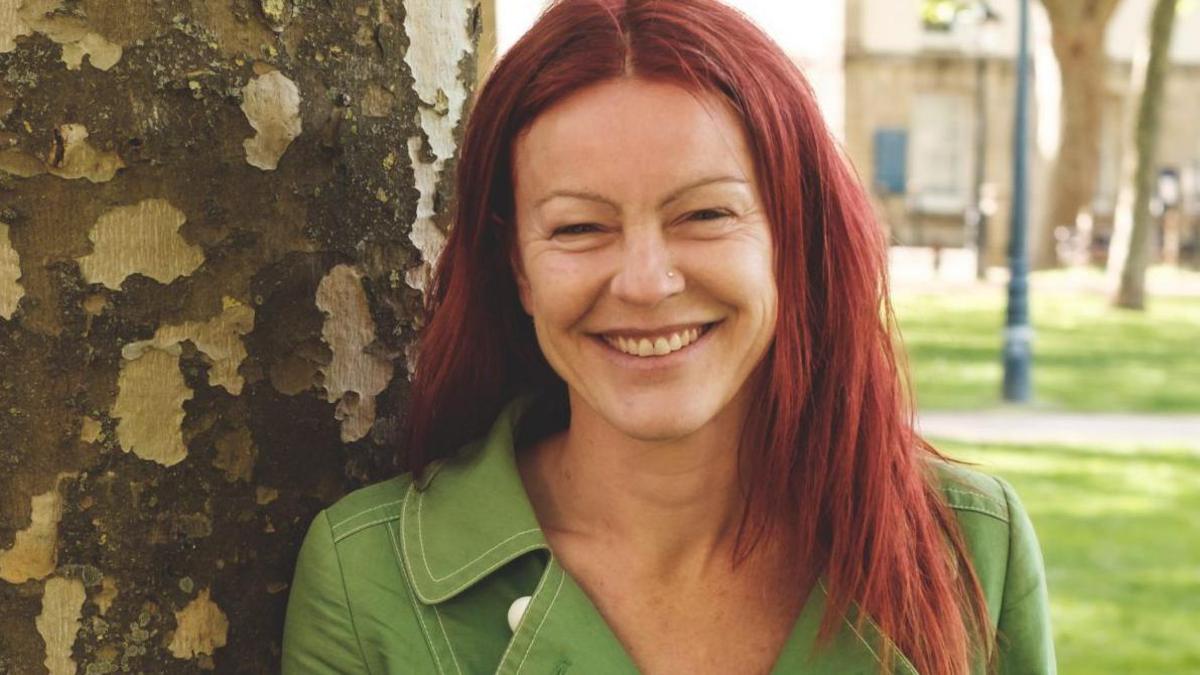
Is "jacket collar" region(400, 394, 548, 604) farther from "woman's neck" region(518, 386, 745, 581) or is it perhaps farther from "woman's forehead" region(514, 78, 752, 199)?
"woman's forehead" region(514, 78, 752, 199)

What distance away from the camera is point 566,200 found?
213 centimetres

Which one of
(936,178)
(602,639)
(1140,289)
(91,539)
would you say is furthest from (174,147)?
(936,178)

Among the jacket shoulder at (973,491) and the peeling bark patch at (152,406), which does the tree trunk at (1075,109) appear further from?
the peeling bark patch at (152,406)

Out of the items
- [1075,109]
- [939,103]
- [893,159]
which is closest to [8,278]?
[1075,109]

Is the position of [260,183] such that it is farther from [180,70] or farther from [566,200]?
[566,200]

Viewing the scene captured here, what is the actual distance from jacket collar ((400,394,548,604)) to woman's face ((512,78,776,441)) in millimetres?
216

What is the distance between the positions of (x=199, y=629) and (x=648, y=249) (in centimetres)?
74

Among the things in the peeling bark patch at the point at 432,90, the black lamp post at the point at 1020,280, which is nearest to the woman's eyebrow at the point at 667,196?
the peeling bark patch at the point at 432,90

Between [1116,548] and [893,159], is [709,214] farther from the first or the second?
[893,159]


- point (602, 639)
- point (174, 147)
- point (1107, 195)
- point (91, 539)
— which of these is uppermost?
point (174, 147)

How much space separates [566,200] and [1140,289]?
16.1 metres

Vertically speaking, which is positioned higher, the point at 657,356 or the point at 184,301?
the point at 184,301

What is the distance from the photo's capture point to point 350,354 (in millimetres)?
2254

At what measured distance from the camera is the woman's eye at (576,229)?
213 cm
